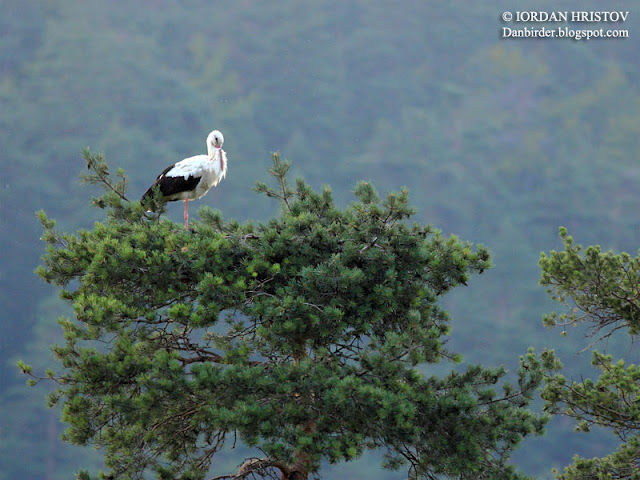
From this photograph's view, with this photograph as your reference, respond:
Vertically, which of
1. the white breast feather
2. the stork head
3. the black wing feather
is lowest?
the black wing feather

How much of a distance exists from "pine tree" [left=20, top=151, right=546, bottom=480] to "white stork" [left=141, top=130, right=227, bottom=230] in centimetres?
115

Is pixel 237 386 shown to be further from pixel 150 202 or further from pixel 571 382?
pixel 571 382

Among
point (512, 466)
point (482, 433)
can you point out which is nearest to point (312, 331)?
point (482, 433)

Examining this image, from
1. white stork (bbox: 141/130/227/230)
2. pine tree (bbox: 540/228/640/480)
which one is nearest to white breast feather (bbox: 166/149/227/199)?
white stork (bbox: 141/130/227/230)

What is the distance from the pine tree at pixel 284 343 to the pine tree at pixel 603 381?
2.21m

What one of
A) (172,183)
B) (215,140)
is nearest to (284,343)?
(172,183)

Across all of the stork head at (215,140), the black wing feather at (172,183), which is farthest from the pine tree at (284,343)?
the stork head at (215,140)

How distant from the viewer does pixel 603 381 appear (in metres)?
10.8

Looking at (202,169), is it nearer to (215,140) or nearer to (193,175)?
(193,175)

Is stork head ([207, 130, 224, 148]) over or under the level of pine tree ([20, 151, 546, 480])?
over

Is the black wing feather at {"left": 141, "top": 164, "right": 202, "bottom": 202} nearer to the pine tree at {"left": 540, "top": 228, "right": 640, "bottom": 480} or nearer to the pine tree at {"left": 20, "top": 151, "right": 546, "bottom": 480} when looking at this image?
the pine tree at {"left": 20, "top": 151, "right": 546, "bottom": 480}

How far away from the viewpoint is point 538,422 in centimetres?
859

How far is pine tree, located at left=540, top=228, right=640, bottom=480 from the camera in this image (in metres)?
10.6

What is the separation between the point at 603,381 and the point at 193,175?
20.0 ft
